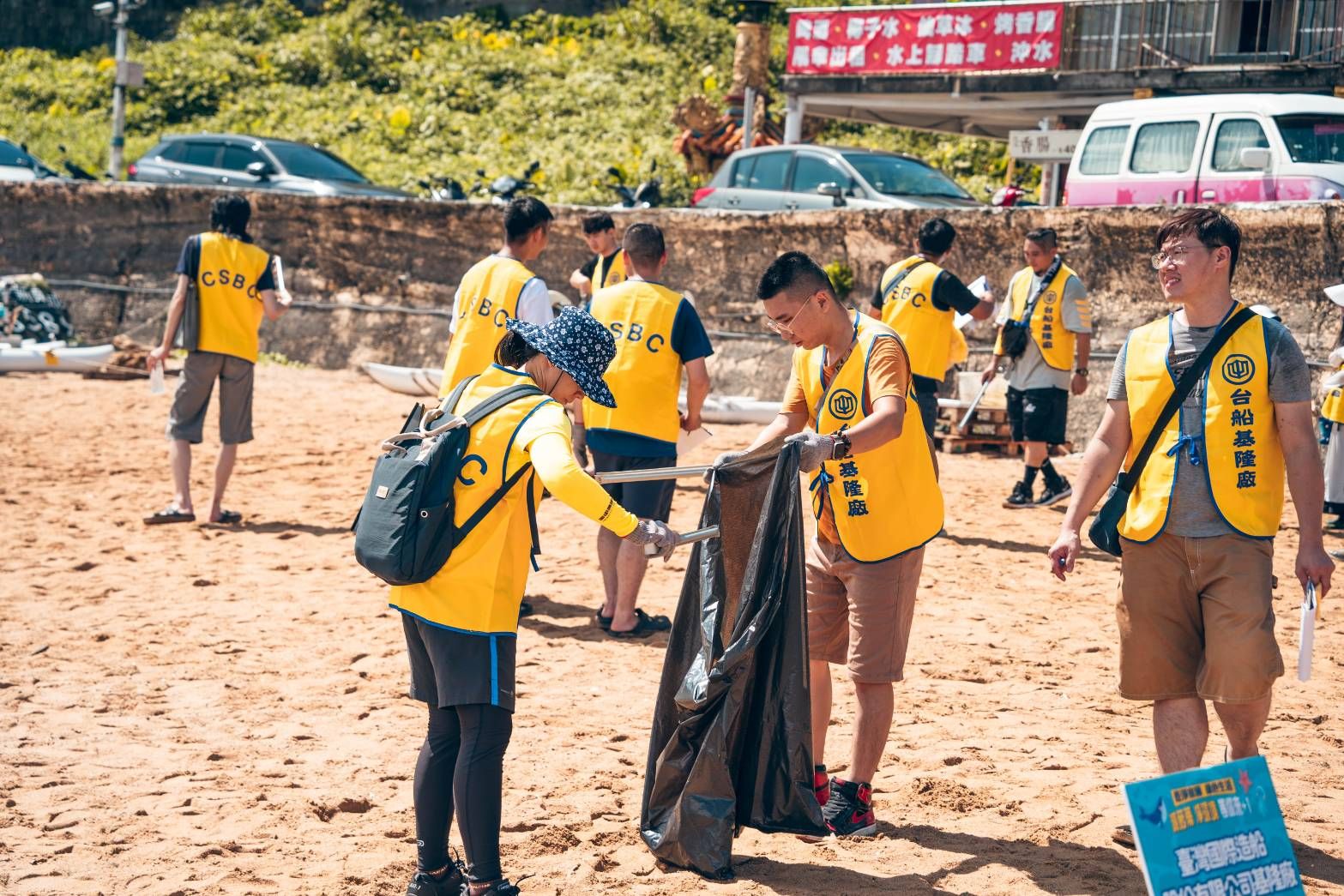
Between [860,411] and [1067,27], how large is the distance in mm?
15665

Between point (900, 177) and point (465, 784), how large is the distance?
39.9 feet

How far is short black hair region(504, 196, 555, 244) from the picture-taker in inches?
289

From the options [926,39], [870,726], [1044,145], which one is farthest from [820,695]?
[926,39]

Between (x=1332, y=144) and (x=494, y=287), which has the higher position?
(x=1332, y=144)

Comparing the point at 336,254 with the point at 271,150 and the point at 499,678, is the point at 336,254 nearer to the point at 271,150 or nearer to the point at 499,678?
the point at 271,150

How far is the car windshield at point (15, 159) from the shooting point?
834 inches

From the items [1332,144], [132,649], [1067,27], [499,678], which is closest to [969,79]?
[1067,27]

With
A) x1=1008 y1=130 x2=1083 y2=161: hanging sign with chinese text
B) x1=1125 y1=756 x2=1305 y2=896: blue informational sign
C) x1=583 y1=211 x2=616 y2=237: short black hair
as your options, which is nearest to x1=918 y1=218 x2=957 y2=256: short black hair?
x1=583 y1=211 x2=616 y2=237: short black hair

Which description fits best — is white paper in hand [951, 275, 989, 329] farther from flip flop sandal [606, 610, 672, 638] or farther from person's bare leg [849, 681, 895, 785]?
person's bare leg [849, 681, 895, 785]

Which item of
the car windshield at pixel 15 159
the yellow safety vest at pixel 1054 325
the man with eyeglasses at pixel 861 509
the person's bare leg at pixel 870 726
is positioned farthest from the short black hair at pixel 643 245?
the car windshield at pixel 15 159

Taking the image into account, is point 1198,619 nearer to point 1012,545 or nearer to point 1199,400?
point 1199,400

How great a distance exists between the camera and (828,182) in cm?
1518

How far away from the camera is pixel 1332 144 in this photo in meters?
13.0

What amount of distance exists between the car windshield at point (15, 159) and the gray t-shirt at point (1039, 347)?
15.6 m
